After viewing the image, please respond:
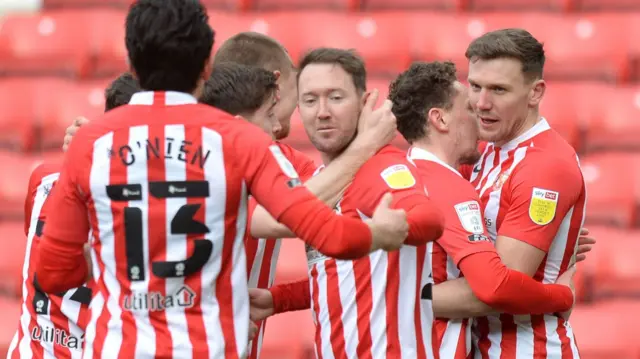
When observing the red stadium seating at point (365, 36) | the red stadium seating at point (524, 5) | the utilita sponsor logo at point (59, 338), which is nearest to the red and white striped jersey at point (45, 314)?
the utilita sponsor logo at point (59, 338)

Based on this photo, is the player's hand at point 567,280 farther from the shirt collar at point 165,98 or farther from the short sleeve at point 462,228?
the shirt collar at point 165,98

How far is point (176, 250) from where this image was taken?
2553mm

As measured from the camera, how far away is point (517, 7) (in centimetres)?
739

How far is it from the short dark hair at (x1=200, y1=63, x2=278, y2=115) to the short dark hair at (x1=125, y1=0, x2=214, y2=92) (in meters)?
0.57

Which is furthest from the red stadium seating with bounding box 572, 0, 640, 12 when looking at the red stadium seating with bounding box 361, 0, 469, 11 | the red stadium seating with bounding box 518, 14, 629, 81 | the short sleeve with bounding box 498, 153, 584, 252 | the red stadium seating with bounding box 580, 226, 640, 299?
the short sleeve with bounding box 498, 153, 584, 252

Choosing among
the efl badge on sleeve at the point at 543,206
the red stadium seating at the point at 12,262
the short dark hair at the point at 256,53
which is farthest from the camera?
the red stadium seating at the point at 12,262

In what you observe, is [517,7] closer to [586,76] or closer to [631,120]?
[586,76]

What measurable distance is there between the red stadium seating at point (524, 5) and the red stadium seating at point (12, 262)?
364 cm

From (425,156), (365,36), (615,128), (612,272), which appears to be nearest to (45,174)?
(425,156)

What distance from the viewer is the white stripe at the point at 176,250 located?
2535mm

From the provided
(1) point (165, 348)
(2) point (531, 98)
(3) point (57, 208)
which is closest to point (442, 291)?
(2) point (531, 98)

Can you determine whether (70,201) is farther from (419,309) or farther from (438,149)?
(438,149)

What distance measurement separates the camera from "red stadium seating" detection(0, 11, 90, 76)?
7.37 m

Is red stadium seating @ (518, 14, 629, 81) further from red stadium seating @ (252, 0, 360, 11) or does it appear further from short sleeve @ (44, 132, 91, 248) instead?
short sleeve @ (44, 132, 91, 248)
